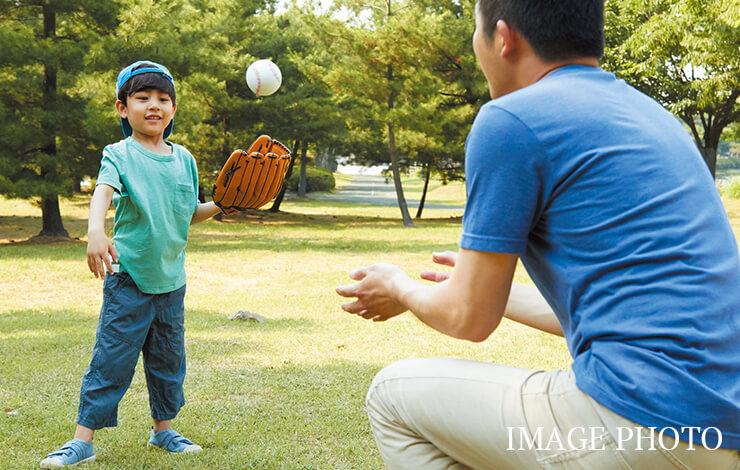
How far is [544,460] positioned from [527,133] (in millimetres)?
611

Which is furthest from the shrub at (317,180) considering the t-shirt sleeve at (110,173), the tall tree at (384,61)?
the t-shirt sleeve at (110,173)


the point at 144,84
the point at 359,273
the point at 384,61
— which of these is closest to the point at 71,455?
the point at 144,84

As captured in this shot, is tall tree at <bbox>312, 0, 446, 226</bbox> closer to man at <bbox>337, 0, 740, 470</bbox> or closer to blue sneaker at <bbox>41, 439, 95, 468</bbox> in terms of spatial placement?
blue sneaker at <bbox>41, 439, 95, 468</bbox>

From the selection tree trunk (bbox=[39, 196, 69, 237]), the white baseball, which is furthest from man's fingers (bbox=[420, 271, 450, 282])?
tree trunk (bbox=[39, 196, 69, 237])

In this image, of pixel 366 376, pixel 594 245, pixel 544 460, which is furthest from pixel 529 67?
pixel 366 376

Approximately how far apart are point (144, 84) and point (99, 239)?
2.53 ft

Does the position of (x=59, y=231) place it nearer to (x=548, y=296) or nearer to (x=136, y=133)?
(x=136, y=133)

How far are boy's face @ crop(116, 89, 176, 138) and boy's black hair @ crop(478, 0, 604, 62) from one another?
190cm

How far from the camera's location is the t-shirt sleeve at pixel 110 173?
2805 millimetres

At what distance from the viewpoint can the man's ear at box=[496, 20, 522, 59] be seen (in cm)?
142

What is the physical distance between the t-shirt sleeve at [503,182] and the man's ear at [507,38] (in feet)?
0.63

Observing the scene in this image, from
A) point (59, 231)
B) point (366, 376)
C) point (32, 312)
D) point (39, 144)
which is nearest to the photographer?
point (366, 376)

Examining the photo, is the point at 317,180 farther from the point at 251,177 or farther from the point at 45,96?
the point at 251,177

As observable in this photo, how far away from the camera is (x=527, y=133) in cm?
128
